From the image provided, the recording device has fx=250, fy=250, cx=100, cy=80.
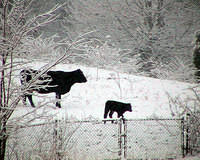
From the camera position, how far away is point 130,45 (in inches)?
737

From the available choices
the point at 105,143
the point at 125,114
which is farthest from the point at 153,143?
the point at 125,114

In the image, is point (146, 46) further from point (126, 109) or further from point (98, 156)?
point (98, 156)

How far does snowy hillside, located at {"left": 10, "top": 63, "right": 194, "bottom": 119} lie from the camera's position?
869 cm

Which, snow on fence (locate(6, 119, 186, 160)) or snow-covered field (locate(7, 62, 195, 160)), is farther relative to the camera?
snow-covered field (locate(7, 62, 195, 160))

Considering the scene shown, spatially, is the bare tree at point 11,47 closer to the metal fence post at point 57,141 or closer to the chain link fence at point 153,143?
the metal fence post at point 57,141

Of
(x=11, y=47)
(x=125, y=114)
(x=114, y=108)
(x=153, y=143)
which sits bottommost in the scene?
(x=153, y=143)

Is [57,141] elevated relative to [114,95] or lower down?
lower down

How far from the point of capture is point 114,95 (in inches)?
404

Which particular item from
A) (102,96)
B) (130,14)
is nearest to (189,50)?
(130,14)

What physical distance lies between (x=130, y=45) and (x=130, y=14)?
2.33 meters

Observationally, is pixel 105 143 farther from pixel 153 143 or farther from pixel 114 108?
pixel 114 108

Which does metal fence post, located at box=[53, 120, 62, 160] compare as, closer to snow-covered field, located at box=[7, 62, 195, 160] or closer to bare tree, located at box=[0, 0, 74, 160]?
snow-covered field, located at box=[7, 62, 195, 160]

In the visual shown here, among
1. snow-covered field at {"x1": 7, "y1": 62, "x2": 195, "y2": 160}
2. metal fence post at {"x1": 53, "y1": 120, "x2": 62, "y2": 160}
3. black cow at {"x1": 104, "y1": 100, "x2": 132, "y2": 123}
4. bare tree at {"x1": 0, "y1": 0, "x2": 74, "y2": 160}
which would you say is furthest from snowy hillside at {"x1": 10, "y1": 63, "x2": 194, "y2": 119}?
bare tree at {"x1": 0, "y1": 0, "x2": 74, "y2": 160}

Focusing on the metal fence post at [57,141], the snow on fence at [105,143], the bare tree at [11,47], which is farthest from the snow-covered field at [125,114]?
the bare tree at [11,47]
